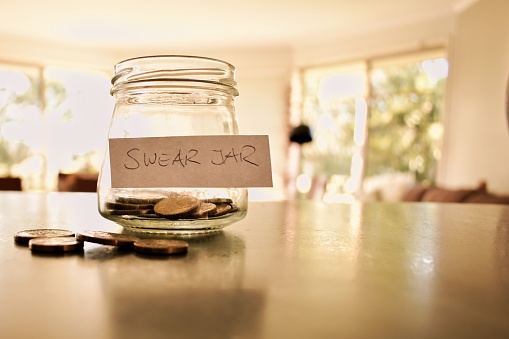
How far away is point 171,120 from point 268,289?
11.9 inches

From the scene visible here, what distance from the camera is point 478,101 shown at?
3957 mm

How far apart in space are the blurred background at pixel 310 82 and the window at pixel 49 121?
0.01 meters

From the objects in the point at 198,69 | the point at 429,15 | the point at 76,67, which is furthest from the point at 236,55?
the point at 198,69

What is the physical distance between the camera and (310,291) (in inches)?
10.5

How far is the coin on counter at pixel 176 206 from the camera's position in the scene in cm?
44

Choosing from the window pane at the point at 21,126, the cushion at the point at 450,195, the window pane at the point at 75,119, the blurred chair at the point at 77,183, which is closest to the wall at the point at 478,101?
the cushion at the point at 450,195

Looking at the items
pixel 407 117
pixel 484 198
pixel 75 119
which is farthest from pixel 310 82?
pixel 484 198

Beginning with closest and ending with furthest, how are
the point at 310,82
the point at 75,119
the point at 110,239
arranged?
1. the point at 110,239
2. the point at 310,82
3. the point at 75,119

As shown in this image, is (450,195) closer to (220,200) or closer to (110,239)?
(220,200)

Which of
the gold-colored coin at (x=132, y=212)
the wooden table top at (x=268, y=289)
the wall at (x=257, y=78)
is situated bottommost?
the wooden table top at (x=268, y=289)

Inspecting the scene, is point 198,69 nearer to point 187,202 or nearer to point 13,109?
point 187,202

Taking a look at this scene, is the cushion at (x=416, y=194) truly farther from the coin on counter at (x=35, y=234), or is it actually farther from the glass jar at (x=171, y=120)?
the coin on counter at (x=35, y=234)

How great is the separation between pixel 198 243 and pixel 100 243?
8cm

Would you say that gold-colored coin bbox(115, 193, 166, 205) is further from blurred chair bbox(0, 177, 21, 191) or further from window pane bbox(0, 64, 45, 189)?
window pane bbox(0, 64, 45, 189)
